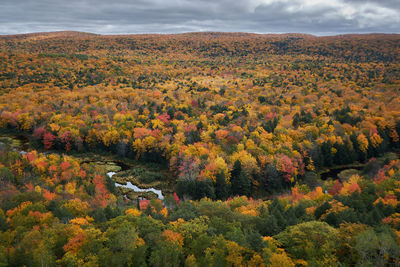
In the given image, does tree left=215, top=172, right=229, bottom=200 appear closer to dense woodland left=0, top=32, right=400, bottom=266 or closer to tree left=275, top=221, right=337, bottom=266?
dense woodland left=0, top=32, right=400, bottom=266

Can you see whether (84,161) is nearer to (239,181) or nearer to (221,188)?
(221,188)

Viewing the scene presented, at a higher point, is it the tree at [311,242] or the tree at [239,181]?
the tree at [311,242]

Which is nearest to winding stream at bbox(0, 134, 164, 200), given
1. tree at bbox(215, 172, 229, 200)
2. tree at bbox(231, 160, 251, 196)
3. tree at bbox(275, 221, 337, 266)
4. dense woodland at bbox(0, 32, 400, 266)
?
dense woodland at bbox(0, 32, 400, 266)

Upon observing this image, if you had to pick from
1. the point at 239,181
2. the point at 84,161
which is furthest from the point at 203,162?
→ the point at 84,161

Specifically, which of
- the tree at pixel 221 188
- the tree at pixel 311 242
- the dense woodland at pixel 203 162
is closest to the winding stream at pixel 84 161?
the dense woodland at pixel 203 162

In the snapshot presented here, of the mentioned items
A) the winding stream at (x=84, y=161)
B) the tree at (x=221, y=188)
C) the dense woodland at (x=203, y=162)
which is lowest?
the winding stream at (x=84, y=161)

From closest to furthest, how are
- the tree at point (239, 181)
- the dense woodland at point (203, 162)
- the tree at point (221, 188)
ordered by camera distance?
the dense woodland at point (203, 162) → the tree at point (221, 188) → the tree at point (239, 181)

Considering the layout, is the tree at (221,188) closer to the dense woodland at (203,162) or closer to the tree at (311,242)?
the dense woodland at (203,162)

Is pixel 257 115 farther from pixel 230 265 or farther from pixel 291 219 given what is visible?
pixel 230 265
